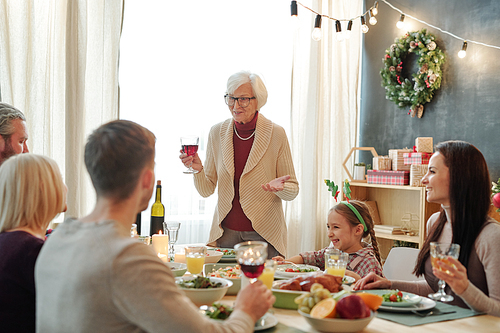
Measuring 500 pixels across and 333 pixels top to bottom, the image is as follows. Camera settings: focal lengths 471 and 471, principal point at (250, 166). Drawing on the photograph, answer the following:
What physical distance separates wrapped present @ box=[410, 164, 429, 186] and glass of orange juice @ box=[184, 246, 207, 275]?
276 cm

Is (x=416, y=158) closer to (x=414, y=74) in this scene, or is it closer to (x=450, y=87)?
(x=450, y=87)

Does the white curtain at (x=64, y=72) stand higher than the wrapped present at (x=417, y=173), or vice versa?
the white curtain at (x=64, y=72)

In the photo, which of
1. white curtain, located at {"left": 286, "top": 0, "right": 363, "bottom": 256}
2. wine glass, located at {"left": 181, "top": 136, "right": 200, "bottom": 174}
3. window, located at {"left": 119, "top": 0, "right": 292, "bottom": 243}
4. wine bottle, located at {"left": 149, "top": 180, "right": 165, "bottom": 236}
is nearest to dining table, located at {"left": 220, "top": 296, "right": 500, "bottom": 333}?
wine glass, located at {"left": 181, "top": 136, "right": 200, "bottom": 174}

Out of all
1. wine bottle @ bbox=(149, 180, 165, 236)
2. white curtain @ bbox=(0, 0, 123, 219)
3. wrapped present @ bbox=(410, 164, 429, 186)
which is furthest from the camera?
wrapped present @ bbox=(410, 164, 429, 186)

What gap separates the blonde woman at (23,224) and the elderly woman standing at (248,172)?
46.3 inches

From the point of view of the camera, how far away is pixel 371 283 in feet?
5.84

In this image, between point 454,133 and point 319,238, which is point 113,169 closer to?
point 454,133

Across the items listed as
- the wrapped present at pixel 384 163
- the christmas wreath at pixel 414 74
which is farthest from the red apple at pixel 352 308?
the christmas wreath at pixel 414 74

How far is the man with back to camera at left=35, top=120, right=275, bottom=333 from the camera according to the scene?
96cm

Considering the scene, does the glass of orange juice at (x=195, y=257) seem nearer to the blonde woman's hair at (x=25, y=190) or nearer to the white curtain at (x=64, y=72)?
the blonde woman's hair at (x=25, y=190)

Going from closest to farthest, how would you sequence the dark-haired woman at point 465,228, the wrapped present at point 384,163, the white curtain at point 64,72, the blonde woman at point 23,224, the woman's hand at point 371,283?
1. the blonde woman at point 23,224
2. the dark-haired woman at point 465,228
3. the woman's hand at point 371,283
4. the white curtain at point 64,72
5. the wrapped present at point 384,163

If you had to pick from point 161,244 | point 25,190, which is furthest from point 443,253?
point 25,190

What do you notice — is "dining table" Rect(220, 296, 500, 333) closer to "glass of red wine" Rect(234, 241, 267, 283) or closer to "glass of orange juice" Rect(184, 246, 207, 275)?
"glass of red wine" Rect(234, 241, 267, 283)

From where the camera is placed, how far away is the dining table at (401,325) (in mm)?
1327
